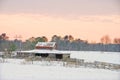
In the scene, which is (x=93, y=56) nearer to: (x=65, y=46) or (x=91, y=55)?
(x=91, y=55)

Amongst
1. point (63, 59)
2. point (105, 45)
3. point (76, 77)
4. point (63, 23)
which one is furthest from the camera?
point (63, 59)

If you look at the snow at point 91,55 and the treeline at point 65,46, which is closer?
the treeline at point 65,46

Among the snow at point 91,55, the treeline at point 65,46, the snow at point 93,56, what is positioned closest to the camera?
the treeline at point 65,46

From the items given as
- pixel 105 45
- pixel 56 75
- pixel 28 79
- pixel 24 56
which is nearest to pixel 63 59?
pixel 24 56

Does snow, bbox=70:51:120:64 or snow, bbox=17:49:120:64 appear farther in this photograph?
snow, bbox=70:51:120:64

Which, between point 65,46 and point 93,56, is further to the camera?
point 93,56

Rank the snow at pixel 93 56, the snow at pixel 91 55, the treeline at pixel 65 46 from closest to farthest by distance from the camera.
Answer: the treeline at pixel 65 46, the snow at pixel 91 55, the snow at pixel 93 56

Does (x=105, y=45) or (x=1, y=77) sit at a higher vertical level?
(x=105, y=45)

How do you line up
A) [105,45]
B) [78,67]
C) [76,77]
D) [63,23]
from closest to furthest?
[76,77] → [63,23] → [105,45] → [78,67]

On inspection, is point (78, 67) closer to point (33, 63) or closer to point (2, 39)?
point (33, 63)

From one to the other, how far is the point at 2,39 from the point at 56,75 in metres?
1.24

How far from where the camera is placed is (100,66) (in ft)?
26.7

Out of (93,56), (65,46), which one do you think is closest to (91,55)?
(93,56)

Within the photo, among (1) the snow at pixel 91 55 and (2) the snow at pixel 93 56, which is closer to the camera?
(1) the snow at pixel 91 55
